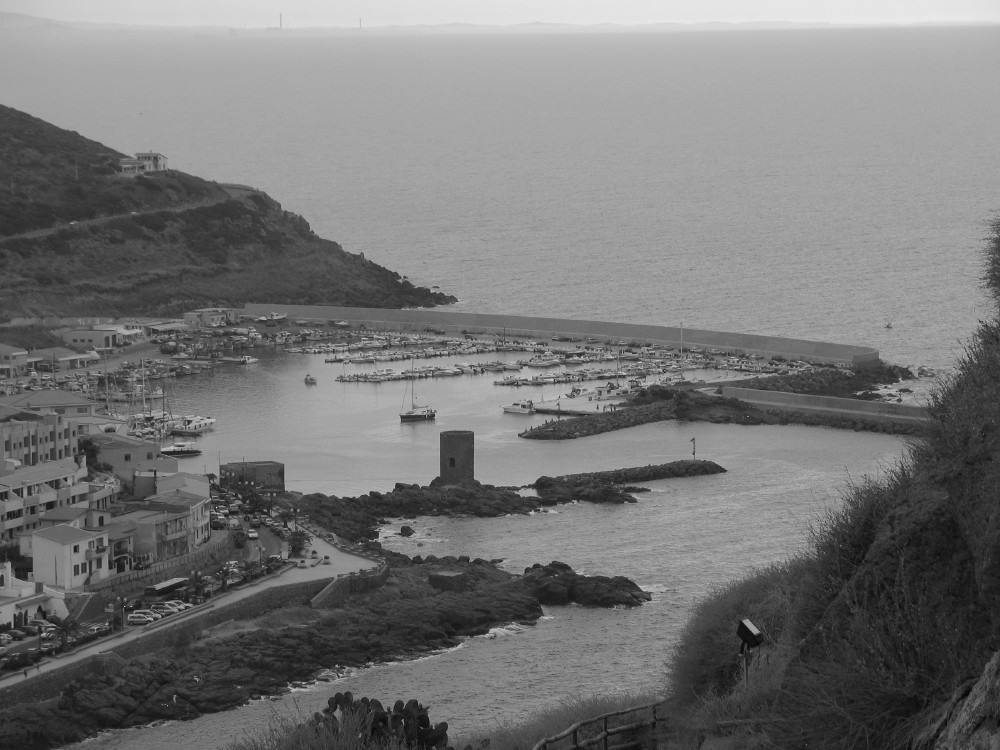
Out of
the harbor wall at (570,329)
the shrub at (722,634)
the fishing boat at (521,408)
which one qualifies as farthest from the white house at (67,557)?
the harbor wall at (570,329)

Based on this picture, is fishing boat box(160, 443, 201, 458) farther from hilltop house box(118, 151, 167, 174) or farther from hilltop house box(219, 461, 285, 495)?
hilltop house box(118, 151, 167, 174)

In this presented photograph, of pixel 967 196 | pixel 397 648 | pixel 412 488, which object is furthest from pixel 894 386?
pixel 967 196

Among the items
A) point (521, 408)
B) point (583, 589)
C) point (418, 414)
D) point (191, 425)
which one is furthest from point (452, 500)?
point (521, 408)

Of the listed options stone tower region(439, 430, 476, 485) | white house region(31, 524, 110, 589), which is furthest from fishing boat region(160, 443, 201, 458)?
white house region(31, 524, 110, 589)

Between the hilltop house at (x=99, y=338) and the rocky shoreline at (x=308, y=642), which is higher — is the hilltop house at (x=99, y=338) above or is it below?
above

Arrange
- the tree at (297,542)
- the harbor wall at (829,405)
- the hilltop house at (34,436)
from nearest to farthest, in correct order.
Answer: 1. the tree at (297,542)
2. the hilltop house at (34,436)
3. the harbor wall at (829,405)

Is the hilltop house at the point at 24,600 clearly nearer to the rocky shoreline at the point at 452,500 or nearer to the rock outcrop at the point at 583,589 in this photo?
the rock outcrop at the point at 583,589
